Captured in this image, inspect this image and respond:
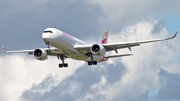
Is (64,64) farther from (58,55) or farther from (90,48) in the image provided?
(90,48)

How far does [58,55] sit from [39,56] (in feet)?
17.0

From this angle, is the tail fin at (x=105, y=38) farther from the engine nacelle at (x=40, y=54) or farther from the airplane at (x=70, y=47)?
the engine nacelle at (x=40, y=54)

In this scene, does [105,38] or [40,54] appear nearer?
[40,54]

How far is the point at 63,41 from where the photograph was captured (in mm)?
52750

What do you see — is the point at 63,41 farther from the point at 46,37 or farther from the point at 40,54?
the point at 40,54

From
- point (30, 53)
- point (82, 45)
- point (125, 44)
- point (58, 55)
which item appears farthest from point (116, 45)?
point (30, 53)

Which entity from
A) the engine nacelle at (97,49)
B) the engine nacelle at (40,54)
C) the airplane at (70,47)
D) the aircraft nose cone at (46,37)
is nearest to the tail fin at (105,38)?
the airplane at (70,47)

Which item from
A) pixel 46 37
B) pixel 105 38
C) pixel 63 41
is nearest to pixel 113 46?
pixel 63 41

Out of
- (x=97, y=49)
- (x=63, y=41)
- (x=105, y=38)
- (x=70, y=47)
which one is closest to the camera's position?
(x=63, y=41)

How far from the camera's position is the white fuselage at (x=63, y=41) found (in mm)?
51500

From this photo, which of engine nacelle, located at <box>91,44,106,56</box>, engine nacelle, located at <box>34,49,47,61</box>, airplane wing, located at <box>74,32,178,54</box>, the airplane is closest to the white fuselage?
the airplane

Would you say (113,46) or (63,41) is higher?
(63,41)

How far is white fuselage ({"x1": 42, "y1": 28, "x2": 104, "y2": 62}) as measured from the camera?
169 ft

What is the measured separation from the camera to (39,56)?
56688 millimetres
